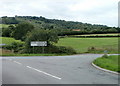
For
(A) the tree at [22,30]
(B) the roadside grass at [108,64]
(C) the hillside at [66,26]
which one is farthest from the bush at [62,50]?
(C) the hillside at [66,26]

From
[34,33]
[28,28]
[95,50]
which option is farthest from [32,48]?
[28,28]

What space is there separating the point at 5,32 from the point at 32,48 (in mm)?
72578

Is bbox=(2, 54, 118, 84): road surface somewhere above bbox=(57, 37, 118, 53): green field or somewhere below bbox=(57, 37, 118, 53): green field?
above

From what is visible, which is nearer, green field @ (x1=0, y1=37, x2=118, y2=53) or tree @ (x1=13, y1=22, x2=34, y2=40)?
green field @ (x1=0, y1=37, x2=118, y2=53)

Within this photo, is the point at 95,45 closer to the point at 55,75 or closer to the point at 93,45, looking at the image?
the point at 93,45

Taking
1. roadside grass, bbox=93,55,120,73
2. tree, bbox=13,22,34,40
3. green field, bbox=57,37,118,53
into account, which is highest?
tree, bbox=13,22,34,40

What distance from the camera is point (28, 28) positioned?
85312 millimetres

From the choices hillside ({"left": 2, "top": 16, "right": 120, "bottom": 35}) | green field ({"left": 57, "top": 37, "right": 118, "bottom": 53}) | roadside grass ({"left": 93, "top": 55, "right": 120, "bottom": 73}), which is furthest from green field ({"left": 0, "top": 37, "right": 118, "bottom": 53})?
roadside grass ({"left": 93, "top": 55, "right": 120, "bottom": 73})

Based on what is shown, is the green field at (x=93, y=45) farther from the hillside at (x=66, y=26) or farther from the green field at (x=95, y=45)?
the hillside at (x=66, y=26)

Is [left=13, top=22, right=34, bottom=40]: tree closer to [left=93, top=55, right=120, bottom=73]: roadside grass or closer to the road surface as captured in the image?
[left=93, top=55, right=120, bottom=73]: roadside grass

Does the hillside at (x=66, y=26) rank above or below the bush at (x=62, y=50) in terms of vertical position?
above

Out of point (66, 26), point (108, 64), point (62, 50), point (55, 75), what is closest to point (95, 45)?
point (62, 50)

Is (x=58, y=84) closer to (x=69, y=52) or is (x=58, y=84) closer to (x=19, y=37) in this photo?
(x=69, y=52)

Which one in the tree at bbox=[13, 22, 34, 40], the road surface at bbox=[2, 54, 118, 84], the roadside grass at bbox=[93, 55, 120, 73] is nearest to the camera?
the road surface at bbox=[2, 54, 118, 84]
